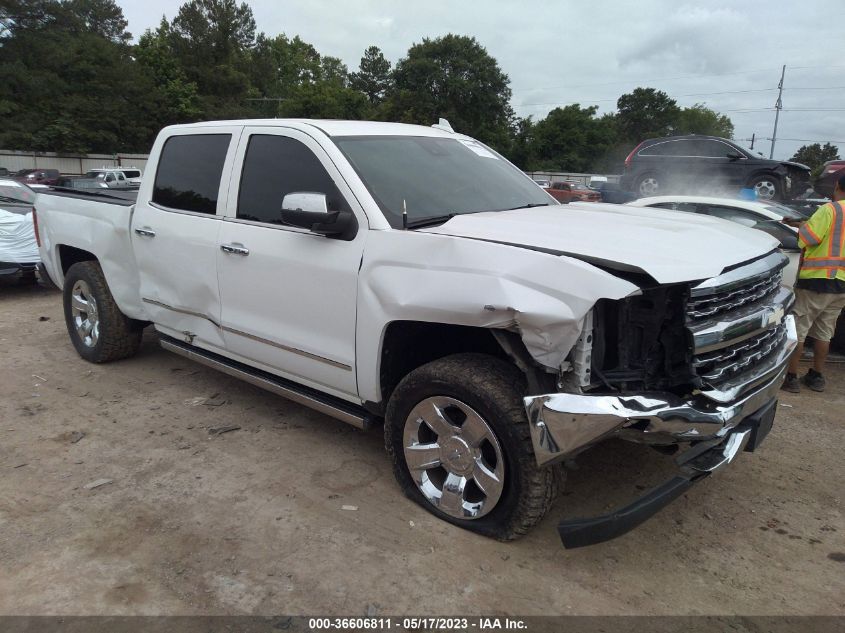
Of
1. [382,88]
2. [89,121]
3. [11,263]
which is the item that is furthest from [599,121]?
[11,263]

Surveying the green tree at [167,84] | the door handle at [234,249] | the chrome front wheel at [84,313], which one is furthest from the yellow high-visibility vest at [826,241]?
the green tree at [167,84]

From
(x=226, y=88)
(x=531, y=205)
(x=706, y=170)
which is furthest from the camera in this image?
(x=226, y=88)

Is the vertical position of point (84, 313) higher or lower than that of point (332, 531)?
higher

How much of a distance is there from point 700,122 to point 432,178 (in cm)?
9700

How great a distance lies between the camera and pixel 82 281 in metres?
5.45

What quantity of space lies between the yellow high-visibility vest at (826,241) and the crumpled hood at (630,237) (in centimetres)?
185

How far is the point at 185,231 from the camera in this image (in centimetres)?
421

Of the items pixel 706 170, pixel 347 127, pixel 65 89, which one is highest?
pixel 65 89

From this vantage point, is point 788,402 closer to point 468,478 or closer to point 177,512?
point 468,478

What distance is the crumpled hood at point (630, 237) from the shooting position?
2566mm

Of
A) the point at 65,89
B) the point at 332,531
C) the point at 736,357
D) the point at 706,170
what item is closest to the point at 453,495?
the point at 332,531

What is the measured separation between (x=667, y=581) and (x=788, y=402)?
9.20 feet

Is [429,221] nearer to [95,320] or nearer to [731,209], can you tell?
[95,320]

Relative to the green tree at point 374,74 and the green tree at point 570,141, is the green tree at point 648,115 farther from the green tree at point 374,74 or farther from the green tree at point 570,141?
the green tree at point 374,74
